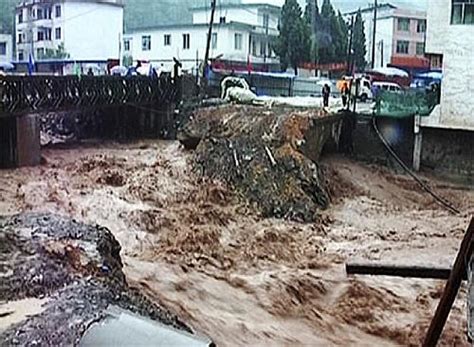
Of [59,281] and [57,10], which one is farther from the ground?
[57,10]

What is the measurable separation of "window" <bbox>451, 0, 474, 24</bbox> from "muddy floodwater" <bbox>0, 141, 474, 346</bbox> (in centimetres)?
503

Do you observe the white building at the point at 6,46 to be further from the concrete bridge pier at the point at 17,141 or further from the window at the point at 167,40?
the concrete bridge pier at the point at 17,141

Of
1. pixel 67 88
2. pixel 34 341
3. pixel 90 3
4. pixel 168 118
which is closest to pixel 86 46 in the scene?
pixel 90 3

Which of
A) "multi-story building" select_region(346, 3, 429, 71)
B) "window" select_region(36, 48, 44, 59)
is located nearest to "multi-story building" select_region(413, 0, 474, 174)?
"multi-story building" select_region(346, 3, 429, 71)

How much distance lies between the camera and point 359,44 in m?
45.0

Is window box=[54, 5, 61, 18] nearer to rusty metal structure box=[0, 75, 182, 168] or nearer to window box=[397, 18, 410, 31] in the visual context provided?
rusty metal structure box=[0, 75, 182, 168]

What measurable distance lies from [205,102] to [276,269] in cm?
1584

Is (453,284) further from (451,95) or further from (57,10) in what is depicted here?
(57,10)

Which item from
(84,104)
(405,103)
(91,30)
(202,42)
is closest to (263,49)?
(202,42)

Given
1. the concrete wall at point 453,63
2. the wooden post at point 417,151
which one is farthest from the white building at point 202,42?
the concrete wall at point 453,63

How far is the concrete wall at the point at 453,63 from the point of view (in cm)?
2120

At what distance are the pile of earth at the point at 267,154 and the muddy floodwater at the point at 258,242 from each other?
532 millimetres

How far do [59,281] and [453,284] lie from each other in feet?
11.7

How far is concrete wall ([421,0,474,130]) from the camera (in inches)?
835
